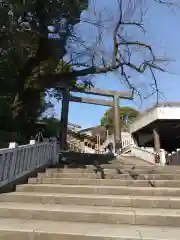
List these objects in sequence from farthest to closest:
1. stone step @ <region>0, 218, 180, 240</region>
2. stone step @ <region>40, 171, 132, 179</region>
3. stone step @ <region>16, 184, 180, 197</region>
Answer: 1. stone step @ <region>40, 171, 132, 179</region>
2. stone step @ <region>16, 184, 180, 197</region>
3. stone step @ <region>0, 218, 180, 240</region>

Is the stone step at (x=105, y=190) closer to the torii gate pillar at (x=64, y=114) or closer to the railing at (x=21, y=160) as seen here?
the railing at (x=21, y=160)

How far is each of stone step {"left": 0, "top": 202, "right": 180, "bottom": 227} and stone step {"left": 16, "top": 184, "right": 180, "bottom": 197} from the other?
856 mm

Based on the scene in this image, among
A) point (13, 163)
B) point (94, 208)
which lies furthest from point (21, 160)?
point (94, 208)

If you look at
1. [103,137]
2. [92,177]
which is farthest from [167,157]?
[103,137]

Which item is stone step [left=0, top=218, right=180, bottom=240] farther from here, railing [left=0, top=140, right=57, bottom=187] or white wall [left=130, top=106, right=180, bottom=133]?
white wall [left=130, top=106, right=180, bottom=133]

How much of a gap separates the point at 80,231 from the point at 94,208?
3.42 ft

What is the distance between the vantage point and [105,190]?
5828mm

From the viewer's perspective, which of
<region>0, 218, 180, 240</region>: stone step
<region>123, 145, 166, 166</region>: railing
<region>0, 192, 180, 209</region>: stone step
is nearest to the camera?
<region>0, 218, 180, 240</region>: stone step

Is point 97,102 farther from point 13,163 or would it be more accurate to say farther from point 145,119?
point 13,163

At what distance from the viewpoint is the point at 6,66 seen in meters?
9.91

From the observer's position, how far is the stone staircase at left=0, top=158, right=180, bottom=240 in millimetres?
3752

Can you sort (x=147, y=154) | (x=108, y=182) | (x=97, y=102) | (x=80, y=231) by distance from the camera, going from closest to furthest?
(x=80, y=231) → (x=108, y=182) → (x=147, y=154) → (x=97, y=102)

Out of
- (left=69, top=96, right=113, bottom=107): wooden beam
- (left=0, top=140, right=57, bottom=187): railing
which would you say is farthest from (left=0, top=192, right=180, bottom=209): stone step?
(left=69, top=96, right=113, bottom=107): wooden beam

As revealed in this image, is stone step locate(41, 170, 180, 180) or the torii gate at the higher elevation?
the torii gate
